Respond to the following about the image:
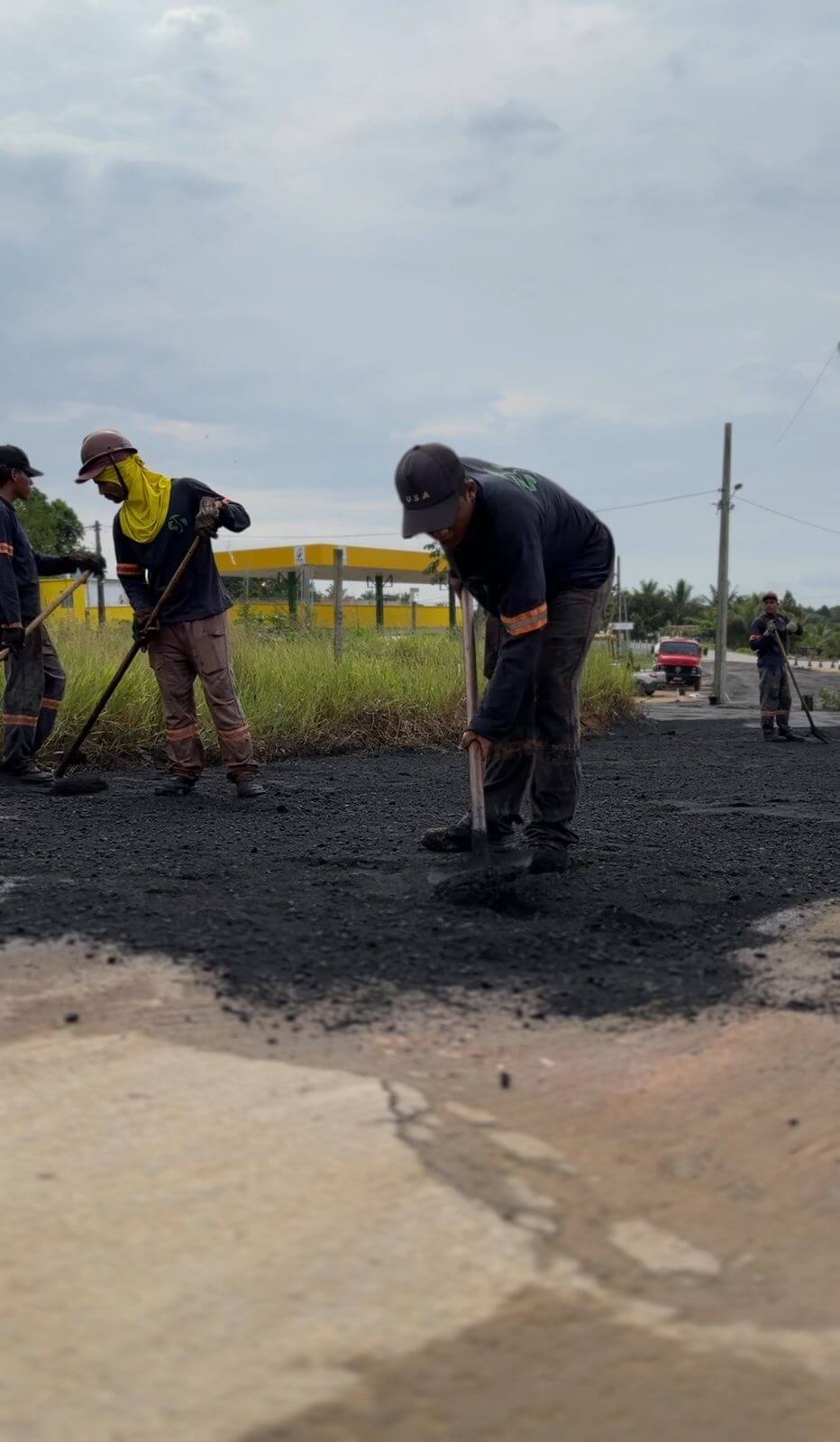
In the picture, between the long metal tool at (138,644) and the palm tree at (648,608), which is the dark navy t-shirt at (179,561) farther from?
the palm tree at (648,608)

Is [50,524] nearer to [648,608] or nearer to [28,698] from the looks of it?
[28,698]

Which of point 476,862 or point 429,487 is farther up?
point 429,487

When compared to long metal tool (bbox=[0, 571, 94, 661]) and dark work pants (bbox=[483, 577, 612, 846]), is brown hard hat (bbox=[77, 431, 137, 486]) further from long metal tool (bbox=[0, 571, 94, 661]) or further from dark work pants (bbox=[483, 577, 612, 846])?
dark work pants (bbox=[483, 577, 612, 846])

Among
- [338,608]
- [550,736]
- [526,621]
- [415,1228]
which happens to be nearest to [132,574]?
[550,736]

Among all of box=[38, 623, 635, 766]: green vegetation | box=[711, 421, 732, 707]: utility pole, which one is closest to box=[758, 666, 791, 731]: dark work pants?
box=[38, 623, 635, 766]: green vegetation

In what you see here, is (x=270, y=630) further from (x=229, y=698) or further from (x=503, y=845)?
(x=503, y=845)

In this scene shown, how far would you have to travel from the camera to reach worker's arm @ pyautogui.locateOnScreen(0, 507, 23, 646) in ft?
20.9

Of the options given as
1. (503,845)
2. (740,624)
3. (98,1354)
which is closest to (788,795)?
(503,845)

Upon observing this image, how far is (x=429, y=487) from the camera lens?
3.45m

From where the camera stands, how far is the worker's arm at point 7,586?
638 centimetres

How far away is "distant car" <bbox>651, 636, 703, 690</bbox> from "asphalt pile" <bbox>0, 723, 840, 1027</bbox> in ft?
84.6

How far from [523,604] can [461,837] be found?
43.7 inches

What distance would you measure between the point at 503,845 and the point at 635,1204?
2480 millimetres

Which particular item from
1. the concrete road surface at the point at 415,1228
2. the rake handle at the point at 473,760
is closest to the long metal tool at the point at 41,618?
the rake handle at the point at 473,760
